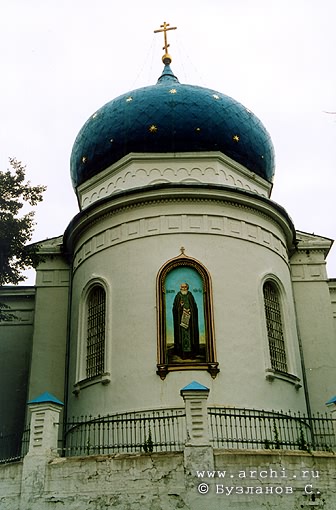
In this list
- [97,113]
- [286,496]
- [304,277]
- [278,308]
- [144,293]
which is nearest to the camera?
[286,496]

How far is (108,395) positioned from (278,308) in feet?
16.0

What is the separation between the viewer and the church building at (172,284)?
47.3 feet

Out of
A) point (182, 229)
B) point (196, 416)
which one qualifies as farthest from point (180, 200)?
point (196, 416)

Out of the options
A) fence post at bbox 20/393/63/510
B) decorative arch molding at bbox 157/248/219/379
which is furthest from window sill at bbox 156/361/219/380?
fence post at bbox 20/393/63/510

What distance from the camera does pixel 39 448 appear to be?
38.1 feet

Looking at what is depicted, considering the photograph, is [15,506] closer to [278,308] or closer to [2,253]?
[2,253]

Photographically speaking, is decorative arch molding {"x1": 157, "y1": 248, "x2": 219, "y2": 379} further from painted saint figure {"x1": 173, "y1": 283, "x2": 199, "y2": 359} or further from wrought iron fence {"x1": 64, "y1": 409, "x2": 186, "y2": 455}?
wrought iron fence {"x1": 64, "y1": 409, "x2": 186, "y2": 455}

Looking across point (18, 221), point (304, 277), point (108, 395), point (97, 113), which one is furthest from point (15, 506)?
point (97, 113)

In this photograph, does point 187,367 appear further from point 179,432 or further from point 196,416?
point 196,416

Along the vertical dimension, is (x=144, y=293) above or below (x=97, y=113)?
below

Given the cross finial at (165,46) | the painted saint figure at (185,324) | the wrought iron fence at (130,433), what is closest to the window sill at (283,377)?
the painted saint figure at (185,324)

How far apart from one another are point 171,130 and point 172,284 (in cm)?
500

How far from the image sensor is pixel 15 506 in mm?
11312

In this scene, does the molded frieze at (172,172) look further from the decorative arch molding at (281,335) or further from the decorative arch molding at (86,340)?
the decorative arch molding at (281,335)
